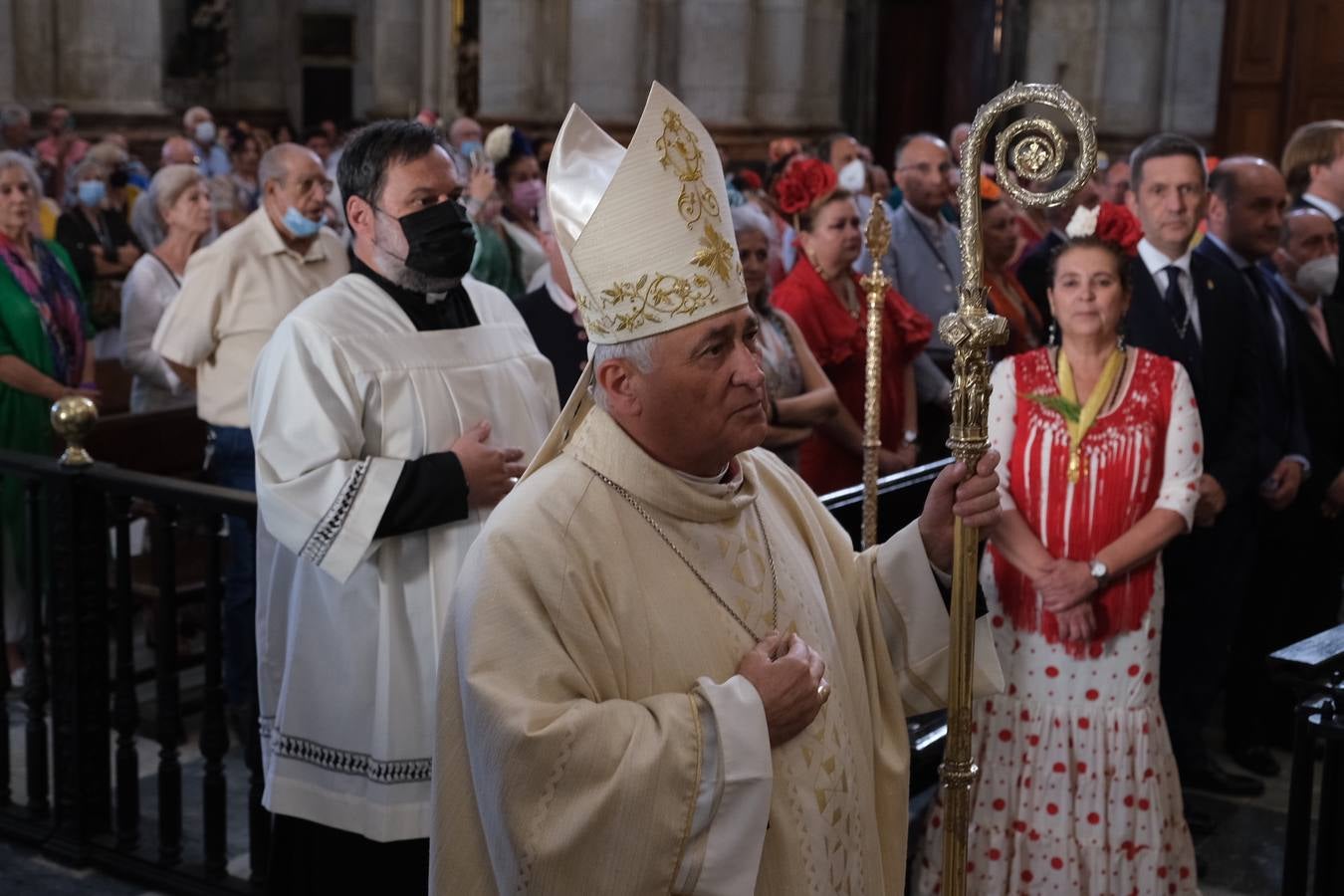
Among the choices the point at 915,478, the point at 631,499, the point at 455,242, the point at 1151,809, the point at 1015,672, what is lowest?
the point at 1151,809

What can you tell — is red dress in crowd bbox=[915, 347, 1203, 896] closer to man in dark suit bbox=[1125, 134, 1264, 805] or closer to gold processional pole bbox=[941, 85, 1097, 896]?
Result: man in dark suit bbox=[1125, 134, 1264, 805]

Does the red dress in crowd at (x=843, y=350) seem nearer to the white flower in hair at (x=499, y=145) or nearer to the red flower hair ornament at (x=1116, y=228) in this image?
the red flower hair ornament at (x=1116, y=228)

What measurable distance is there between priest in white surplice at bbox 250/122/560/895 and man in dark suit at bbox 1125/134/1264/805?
2161 mm

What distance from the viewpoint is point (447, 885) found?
2.11 m

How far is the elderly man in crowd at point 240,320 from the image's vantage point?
4.95 metres

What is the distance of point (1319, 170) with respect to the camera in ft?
20.4

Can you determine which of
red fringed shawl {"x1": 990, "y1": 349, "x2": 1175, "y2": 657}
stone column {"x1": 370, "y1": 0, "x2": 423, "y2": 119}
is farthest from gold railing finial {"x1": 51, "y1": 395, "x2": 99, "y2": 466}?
stone column {"x1": 370, "y1": 0, "x2": 423, "y2": 119}

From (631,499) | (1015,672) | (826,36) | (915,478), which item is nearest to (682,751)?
(631,499)

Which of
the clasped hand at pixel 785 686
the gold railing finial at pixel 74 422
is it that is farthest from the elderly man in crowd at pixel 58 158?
the clasped hand at pixel 785 686

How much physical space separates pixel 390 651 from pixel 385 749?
0.60 ft

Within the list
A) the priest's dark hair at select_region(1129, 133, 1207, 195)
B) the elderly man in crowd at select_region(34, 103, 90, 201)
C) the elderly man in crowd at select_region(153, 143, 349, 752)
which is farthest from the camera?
the elderly man in crowd at select_region(34, 103, 90, 201)

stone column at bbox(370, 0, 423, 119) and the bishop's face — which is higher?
stone column at bbox(370, 0, 423, 119)

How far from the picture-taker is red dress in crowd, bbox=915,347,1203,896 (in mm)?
3748

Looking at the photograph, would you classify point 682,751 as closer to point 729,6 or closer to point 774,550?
point 774,550
